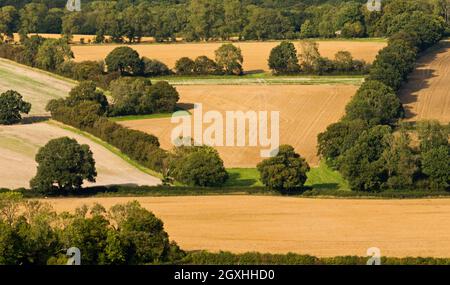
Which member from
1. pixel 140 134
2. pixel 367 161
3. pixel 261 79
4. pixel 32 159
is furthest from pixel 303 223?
pixel 261 79

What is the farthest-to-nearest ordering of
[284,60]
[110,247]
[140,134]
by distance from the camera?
[284,60], [140,134], [110,247]

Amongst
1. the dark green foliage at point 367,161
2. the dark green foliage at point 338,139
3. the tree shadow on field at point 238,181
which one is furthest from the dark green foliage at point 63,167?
the dark green foliage at point 338,139

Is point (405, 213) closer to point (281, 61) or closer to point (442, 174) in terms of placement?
point (442, 174)

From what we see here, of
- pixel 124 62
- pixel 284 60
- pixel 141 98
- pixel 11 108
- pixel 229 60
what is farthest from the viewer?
pixel 229 60

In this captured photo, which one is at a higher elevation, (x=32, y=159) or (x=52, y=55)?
(x=52, y=55)

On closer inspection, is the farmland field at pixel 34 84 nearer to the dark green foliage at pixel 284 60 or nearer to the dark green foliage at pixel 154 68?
the dark green foliage at pixel 154 68

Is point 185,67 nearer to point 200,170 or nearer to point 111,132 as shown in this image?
point 111,132
